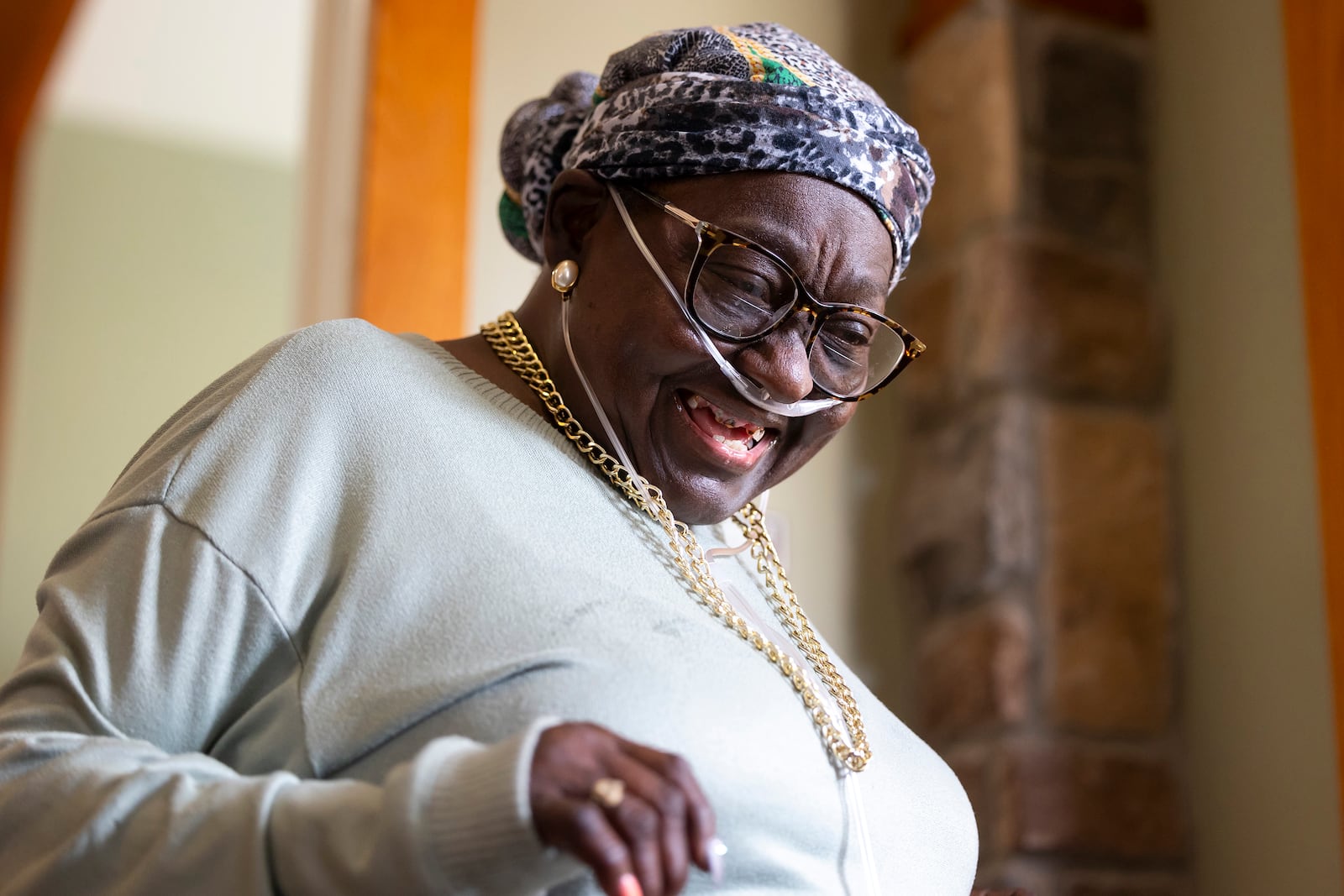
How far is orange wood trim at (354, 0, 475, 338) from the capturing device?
198 centimetres

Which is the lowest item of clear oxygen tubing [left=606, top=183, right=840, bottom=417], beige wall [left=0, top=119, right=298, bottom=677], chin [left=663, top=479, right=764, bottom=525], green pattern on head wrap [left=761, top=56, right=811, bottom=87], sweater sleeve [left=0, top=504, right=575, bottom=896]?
beige wall [left=0, top=119, right=298, bottom=677]

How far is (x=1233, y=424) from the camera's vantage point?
78.9 inches

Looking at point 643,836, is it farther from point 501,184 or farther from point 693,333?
point 501,184

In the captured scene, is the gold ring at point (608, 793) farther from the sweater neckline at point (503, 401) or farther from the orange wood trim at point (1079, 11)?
the orange wood trim at point (1079, 11)

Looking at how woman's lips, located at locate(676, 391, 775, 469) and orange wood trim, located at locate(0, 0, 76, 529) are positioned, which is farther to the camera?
orange wood trim, located at locate(0, 0, 76, 529)

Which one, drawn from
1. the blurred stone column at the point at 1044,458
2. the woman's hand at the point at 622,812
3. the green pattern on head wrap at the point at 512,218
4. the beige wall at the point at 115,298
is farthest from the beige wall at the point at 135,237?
the woman's hand at the point at 622,812

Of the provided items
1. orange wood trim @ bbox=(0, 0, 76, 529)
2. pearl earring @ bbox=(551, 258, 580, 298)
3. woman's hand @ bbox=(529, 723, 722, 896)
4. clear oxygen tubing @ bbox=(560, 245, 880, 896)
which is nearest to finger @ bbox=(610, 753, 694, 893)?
woman's hand @ bbox=(529, 723, 722, 896)

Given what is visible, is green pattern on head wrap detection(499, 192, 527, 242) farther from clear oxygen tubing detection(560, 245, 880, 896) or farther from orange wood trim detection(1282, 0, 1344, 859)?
orange wood trim detection(1282, 0, 1344, 859)

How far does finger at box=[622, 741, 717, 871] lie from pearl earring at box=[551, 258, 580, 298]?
573 mm

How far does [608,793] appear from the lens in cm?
78

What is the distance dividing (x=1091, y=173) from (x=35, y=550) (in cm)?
278

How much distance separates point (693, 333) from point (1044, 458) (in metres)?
0.98

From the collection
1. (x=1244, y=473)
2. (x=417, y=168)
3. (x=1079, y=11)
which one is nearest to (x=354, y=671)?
(x=417, y=168)

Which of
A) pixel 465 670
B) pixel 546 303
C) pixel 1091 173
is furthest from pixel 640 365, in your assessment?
pixel 1091 173
